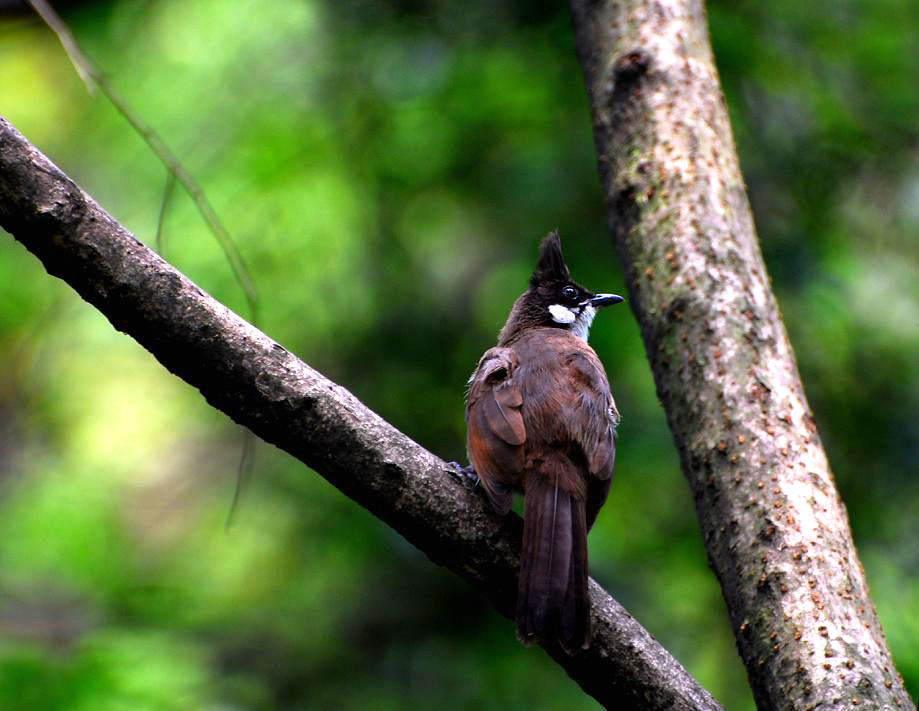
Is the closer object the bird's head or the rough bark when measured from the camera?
the rough bark

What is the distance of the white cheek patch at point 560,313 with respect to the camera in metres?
4.28

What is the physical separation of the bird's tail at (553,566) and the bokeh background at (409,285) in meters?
1.75

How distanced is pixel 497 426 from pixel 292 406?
39.6 inches

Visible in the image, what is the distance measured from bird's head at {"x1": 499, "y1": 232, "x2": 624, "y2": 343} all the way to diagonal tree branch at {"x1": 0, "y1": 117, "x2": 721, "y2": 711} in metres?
1.76

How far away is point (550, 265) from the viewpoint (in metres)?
4.34

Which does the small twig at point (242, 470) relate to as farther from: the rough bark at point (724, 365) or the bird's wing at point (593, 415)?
the rough bark at point (724, 365)

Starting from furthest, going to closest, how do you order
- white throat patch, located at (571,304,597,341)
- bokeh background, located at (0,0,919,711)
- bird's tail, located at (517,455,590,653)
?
bokeh background, located at (0,0,919,711) → white throat patch, located at (571,304,597,341) → bird's tail, located at (517,455,590,653)

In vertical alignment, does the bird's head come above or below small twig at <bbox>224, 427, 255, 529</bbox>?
above

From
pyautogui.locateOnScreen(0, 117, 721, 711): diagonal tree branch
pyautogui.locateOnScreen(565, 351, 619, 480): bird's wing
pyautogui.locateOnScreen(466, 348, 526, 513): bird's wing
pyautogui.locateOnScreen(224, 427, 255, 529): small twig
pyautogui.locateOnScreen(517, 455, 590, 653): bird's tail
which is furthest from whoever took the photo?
pyautogui.locateOnScreen(565, 351, 619, 480): bird's wing

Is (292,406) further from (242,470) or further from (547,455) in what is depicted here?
(547,455)

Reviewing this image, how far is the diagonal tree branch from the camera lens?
2154mm

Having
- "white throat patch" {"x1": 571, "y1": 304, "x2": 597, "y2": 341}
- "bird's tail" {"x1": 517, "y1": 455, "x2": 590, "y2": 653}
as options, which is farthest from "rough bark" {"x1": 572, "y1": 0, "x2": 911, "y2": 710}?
"white throat patch" {"x1": 571, "y1": 304, "x2": 597, "y2": 341}

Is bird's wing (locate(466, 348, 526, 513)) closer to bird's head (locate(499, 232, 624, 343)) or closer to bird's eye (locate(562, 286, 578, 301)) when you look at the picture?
bird's head (locate(499, 232, 624, 343))

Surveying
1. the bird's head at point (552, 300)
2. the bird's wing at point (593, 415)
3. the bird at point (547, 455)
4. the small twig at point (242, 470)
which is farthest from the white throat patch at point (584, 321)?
the small twig at point (242, 470)
